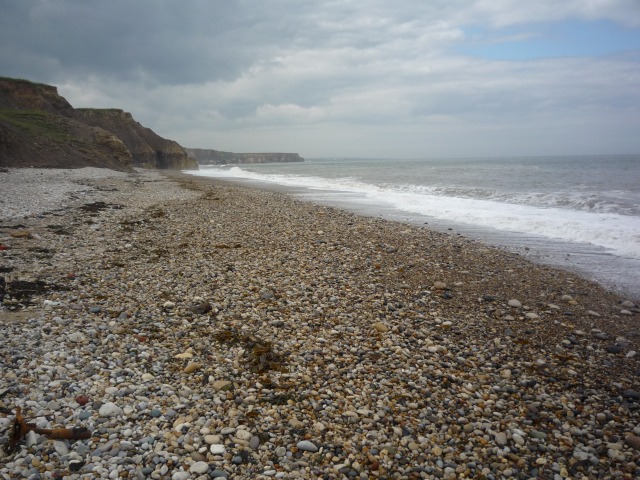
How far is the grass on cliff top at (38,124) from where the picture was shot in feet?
133

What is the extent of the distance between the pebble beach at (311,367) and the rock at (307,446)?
1.0 inches

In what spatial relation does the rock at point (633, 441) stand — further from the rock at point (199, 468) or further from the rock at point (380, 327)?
the rock at point (199, 468)

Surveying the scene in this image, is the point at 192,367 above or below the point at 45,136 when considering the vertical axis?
below

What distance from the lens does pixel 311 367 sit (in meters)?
4.80

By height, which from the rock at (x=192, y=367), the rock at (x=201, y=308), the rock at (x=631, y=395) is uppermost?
the rock at (x=201, y=308)

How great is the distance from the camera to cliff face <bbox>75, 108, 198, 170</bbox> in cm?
7000

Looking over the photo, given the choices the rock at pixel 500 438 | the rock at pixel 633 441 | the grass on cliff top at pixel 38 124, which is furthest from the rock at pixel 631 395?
the grass on cliff top at pixel 38 124

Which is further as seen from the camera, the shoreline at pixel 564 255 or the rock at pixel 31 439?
the shoreline at pixel 564 255

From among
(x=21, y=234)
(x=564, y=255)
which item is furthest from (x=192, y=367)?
(x=564, y=255)

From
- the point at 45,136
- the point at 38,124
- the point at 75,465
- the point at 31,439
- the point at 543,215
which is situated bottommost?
the point at 75,465

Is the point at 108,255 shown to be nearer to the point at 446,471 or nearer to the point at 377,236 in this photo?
the point at 377,236

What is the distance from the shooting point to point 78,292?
264 inches

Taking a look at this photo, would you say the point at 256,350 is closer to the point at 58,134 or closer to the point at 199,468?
the point at 199,468

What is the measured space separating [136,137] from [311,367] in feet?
258
